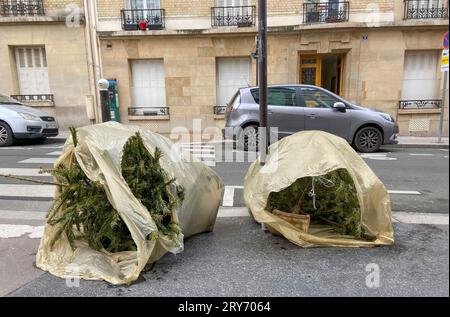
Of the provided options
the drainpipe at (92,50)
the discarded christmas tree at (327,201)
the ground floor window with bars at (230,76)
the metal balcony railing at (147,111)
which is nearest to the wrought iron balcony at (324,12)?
the ground floor window with bars at (230,76)

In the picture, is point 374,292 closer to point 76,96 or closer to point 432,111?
point 432,111

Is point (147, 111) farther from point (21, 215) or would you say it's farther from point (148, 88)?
point (21, 215)

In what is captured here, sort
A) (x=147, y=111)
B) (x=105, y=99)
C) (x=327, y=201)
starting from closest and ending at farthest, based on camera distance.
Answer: (x=327, y=201)
(x=105, y=99)
(x=147, y=111)

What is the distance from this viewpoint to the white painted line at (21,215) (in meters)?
4.49

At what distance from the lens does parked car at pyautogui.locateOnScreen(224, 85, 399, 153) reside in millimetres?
8984

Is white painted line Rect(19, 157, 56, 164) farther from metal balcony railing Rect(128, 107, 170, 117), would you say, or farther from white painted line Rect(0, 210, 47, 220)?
metal balcony railing Rect(128, 107, 170, 117)

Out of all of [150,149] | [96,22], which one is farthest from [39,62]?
[150,149]

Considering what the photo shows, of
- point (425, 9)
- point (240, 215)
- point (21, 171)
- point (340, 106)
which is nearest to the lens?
point (240, 215)

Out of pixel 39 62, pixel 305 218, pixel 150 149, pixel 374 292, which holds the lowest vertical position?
pixel 374 292

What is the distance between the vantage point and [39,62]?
13914mm

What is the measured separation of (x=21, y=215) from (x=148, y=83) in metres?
10.1

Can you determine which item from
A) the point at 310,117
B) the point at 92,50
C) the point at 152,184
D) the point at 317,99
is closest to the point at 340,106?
the point at 317,99

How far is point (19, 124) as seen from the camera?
968cm

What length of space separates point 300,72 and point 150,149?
11.7 metres
